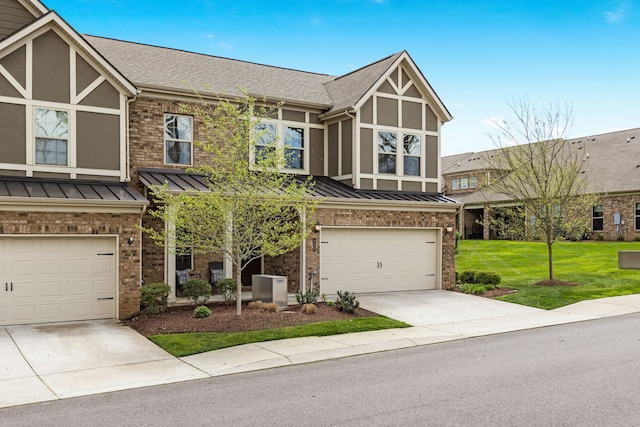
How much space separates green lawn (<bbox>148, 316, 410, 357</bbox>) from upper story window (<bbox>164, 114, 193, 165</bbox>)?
7347mm

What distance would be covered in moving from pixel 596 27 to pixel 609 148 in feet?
74.2

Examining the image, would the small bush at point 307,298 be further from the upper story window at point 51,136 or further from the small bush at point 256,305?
the upper story window at point 51,136

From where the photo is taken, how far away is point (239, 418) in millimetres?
7398

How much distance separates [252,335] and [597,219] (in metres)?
31.9

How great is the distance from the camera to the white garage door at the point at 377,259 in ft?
62.0

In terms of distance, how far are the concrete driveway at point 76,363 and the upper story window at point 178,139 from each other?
6.35 metres

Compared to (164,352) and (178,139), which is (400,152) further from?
(164,352)

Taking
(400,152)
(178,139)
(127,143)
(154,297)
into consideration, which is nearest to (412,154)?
(400,152)

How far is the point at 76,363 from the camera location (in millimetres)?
10656

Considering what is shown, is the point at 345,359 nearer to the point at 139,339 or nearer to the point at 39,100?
the point at 139,339

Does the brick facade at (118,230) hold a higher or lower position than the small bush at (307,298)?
higher

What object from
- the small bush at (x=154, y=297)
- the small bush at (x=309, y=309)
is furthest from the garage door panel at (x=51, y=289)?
the small bush at (x=309, y=309)

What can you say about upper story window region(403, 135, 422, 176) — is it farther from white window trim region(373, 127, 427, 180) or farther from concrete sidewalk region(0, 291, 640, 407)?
concrete sidewalk region(0, 291, 640, 407)

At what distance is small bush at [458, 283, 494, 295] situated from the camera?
19.8 meters
